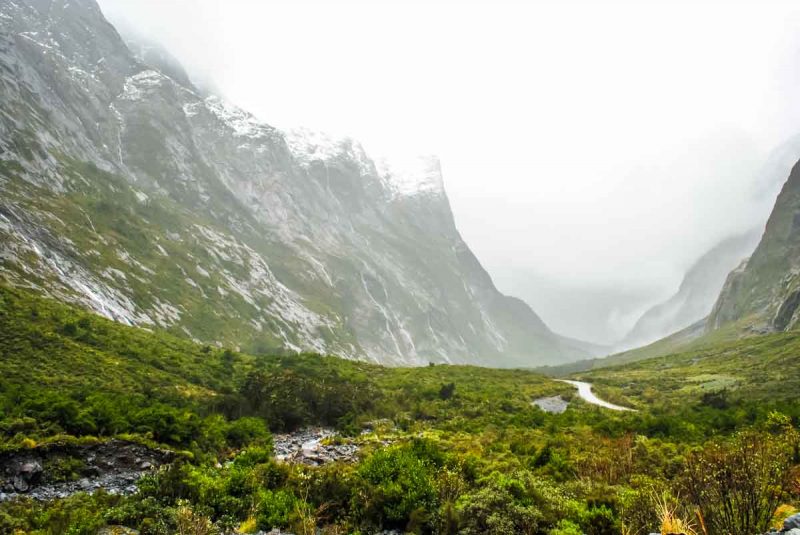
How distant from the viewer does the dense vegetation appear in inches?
527

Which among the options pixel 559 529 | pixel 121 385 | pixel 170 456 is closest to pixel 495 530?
pixel 559 529

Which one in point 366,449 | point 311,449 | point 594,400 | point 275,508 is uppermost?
point 275,508

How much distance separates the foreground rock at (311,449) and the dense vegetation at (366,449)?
149cm

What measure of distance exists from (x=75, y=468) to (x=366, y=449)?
579 inches

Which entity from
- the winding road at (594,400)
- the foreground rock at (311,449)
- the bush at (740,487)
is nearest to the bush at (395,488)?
the foreground rock at (311,449)

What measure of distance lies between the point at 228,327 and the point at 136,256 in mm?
32153

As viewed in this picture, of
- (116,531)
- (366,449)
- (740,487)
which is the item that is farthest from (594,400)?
(116,531)

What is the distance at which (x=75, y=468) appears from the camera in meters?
22.2

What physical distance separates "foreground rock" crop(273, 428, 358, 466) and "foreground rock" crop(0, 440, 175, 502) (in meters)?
7.00

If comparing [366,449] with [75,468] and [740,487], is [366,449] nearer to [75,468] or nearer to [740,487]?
[75,468]

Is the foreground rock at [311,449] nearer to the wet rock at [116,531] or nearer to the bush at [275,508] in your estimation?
the bush at [275,508]

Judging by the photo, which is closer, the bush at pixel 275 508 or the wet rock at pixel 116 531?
the wet rock at pixel 116 531

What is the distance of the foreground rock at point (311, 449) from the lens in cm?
2583

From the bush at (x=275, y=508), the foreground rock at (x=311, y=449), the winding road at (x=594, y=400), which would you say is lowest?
the winding road at (x=594, y=400)
